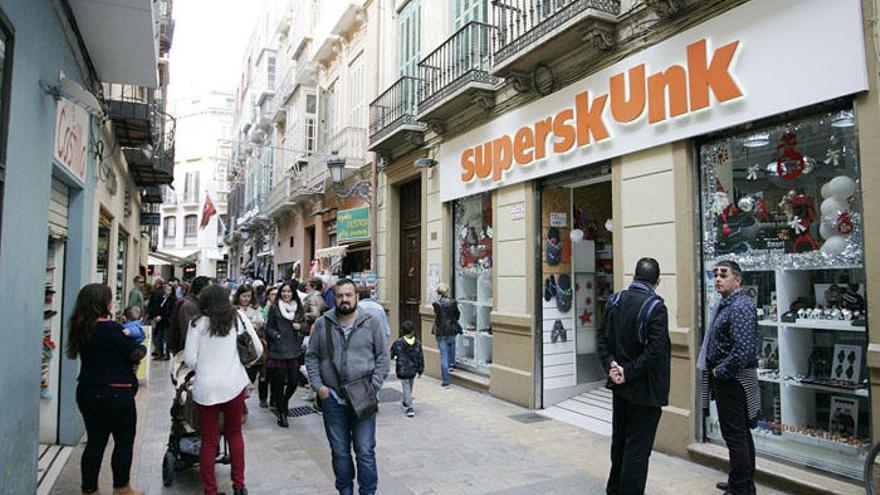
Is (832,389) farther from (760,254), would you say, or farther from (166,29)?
(166,29)

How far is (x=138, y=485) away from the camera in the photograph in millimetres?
4816

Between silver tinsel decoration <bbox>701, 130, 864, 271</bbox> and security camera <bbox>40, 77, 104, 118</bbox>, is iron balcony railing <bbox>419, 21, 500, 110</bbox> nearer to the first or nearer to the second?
silver tinsel decoration <bbox>701, 130, 864, 271</bbox>

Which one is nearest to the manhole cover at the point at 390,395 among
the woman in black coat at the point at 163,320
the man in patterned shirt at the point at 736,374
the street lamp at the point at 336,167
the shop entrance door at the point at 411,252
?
the shop entrance door at the point at 411,252

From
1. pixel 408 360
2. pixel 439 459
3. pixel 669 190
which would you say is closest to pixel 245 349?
pixel 439 459

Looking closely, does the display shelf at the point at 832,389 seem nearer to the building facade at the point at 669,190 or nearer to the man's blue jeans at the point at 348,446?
the building facade at the point at 669,190

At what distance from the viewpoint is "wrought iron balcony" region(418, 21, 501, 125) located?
8625 millimetres

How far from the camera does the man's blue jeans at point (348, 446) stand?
13.3 feet

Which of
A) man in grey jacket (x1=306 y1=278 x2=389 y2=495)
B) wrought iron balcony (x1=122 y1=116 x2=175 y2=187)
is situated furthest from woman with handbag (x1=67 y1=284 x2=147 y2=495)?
wrought iron balcony (x1=122 y1=116 x2=175 y2=187)

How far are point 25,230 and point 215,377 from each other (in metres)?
1.81

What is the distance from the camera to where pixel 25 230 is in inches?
166

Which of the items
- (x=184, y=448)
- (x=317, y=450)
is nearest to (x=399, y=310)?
(x=317, y=450)

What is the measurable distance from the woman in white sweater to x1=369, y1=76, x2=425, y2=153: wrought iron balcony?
6.70 meters

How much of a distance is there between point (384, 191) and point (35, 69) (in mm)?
8515

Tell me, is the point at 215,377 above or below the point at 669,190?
below
